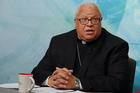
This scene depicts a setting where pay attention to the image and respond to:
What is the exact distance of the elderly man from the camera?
6.64 ft

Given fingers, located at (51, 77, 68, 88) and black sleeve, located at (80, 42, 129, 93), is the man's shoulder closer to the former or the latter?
black sleeve, located at (80, 42, 129, 93)

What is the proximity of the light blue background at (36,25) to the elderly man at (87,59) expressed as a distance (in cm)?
72

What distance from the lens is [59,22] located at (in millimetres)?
3494

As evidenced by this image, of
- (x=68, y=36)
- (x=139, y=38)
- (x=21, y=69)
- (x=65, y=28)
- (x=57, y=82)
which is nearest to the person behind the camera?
(x=57, y=82)

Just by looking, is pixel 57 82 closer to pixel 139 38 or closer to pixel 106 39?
pixel 106 39

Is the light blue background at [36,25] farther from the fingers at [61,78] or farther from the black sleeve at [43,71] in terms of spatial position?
the fingers at [61,78]

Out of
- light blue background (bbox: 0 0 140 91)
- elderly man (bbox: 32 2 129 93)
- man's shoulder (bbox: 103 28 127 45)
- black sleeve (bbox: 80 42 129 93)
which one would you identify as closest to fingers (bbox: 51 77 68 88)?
elderly man (bbox: 32 2 129 93)

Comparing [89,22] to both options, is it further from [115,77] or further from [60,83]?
[60,83]

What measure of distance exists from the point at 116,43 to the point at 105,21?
2.96ft

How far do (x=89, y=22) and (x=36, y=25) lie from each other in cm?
148

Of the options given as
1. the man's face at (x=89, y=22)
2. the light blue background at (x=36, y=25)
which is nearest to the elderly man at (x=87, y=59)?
the man's face at (x=89, y=22)

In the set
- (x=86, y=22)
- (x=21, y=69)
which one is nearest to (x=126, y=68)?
(x=86, y=22)

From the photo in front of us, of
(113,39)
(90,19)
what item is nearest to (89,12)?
(90,19)

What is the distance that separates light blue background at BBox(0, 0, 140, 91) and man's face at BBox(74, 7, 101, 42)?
0.85 meters
